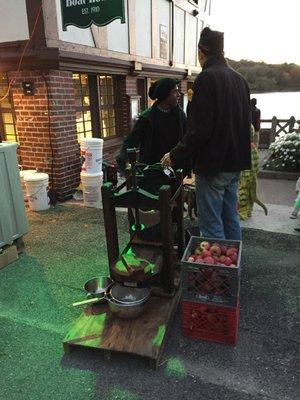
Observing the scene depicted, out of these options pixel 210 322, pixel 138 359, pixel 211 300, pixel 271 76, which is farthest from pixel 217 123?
pixel 271 76

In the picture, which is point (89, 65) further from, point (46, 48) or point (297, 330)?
point (297, 330)

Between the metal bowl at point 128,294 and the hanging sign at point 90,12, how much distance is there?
13.9 ft

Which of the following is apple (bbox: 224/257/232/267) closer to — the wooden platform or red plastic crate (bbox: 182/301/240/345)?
red plastic crate (bbox: 182/301/240/345)

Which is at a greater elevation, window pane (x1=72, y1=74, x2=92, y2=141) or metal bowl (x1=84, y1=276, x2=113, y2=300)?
window pane (x1=72, y1=74, x2=92, y2=141)

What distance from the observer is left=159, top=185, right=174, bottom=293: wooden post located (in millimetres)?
2909

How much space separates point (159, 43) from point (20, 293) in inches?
388

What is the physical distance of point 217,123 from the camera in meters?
3.13

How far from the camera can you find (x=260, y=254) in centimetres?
465

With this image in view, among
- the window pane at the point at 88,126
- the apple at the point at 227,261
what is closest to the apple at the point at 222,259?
the apple at the point at 227,261

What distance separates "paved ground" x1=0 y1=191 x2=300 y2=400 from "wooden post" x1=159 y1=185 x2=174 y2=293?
0.40 meters

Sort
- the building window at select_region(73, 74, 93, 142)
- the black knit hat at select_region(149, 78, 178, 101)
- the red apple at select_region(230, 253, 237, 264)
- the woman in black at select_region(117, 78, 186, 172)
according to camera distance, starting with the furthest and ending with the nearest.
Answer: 1. the building window at select_region(73, 74, 93, 142)
2. the woman in black at select_region(117, 78, 186, 172)
3. the black knit hat at select_region(149, 78, 178, 101)
4. the red apple at select_region(230, 253, 237, 264)

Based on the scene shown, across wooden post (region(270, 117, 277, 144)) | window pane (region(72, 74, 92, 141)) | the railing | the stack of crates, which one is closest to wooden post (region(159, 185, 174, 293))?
the stack of crates

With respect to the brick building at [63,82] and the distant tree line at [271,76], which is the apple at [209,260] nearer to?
the brick building at [63,82]

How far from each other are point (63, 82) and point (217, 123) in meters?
4.51
